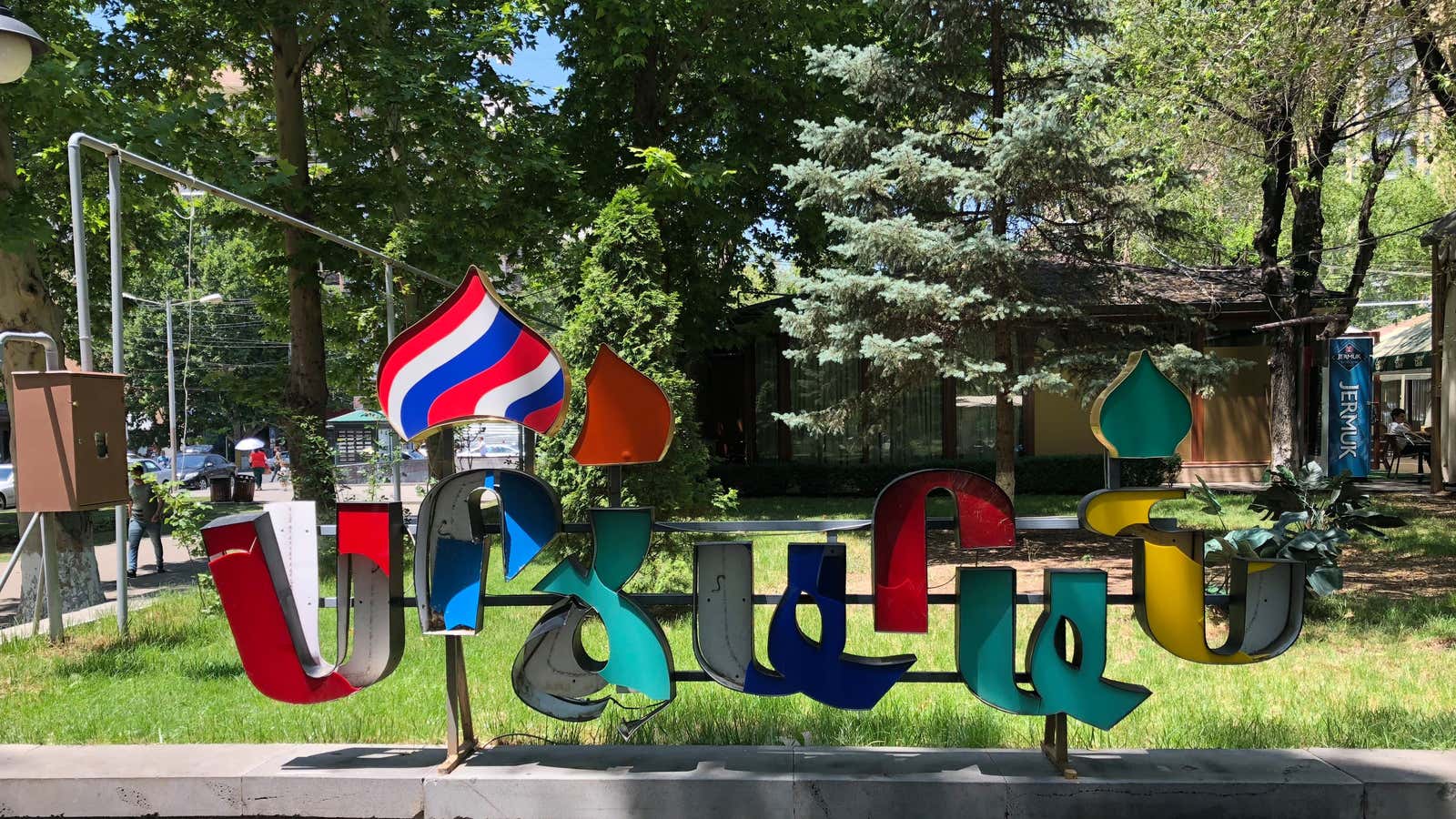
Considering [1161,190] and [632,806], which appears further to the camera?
[1161,190]

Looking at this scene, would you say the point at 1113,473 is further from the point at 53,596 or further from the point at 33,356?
the point at 33,356

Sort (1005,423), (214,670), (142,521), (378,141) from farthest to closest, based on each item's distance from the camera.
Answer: (378,141), (1005,423), (142,521), (214,670)

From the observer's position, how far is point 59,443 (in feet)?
21.2

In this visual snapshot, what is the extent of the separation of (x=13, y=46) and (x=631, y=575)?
211 inches

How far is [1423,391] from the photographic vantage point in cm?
3138

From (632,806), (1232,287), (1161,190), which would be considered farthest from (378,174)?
(1232,287)

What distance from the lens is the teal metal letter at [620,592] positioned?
4801 mm

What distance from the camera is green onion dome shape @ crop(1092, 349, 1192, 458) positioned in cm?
454

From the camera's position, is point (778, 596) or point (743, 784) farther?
point (778, 596)

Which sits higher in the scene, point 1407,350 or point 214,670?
point 1407,350

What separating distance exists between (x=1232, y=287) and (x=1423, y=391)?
17.0 metres

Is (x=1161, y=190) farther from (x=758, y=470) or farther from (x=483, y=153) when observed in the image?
(x=758, y=470)

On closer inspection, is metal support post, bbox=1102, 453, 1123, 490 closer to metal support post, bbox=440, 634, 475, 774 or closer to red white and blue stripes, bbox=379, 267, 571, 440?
red white and blue stripes, bbox=379, 267, 571, 440

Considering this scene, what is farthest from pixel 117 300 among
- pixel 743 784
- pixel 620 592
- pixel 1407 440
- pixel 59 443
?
pixel 1407 440
